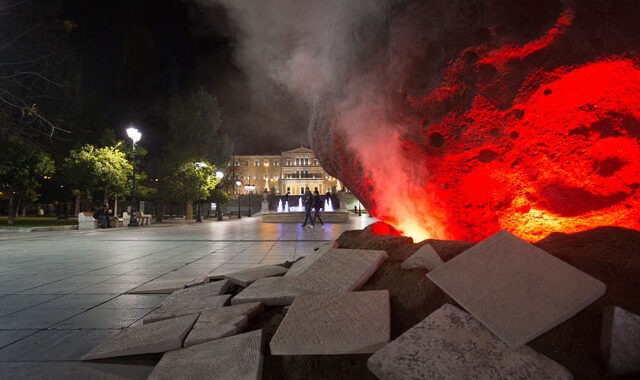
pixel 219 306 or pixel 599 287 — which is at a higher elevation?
pixel 599 287

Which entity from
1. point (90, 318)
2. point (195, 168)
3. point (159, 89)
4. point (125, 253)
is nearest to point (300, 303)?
point (90, 318)

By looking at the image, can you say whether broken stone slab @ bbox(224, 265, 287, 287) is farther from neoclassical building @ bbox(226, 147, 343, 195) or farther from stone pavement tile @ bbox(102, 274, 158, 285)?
neoclassical building @ bbox(226, 147, 343, 195)

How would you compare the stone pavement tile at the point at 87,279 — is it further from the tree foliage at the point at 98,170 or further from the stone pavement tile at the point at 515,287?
the tree foliage at the point at 98,170

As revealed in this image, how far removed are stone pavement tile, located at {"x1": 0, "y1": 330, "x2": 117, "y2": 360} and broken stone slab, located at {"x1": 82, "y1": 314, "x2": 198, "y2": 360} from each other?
17 centimetres

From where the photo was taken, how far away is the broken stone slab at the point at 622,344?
4.75 feet

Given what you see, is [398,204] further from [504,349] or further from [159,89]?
[159,89]

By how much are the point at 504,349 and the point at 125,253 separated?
25.4 feet

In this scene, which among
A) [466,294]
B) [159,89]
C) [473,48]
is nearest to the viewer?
[466,294]

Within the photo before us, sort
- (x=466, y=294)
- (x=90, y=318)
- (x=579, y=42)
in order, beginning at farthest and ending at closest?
(x=90, y=318)
(x=579, y=42)
(x=466, y=294)

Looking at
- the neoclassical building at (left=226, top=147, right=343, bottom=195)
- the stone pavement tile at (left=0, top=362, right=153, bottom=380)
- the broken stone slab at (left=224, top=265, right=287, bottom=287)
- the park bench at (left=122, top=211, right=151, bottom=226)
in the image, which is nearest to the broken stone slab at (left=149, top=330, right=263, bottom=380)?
the stone pavement tile at (left=0, top=362, right=153, bottom=380)

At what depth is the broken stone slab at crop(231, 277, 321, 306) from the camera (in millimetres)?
2532

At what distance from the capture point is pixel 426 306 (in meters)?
2.04

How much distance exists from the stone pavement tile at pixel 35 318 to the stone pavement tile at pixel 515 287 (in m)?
3.15

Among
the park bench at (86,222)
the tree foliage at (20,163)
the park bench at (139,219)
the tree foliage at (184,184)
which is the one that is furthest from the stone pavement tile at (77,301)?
the tree foliage at (184,184)
